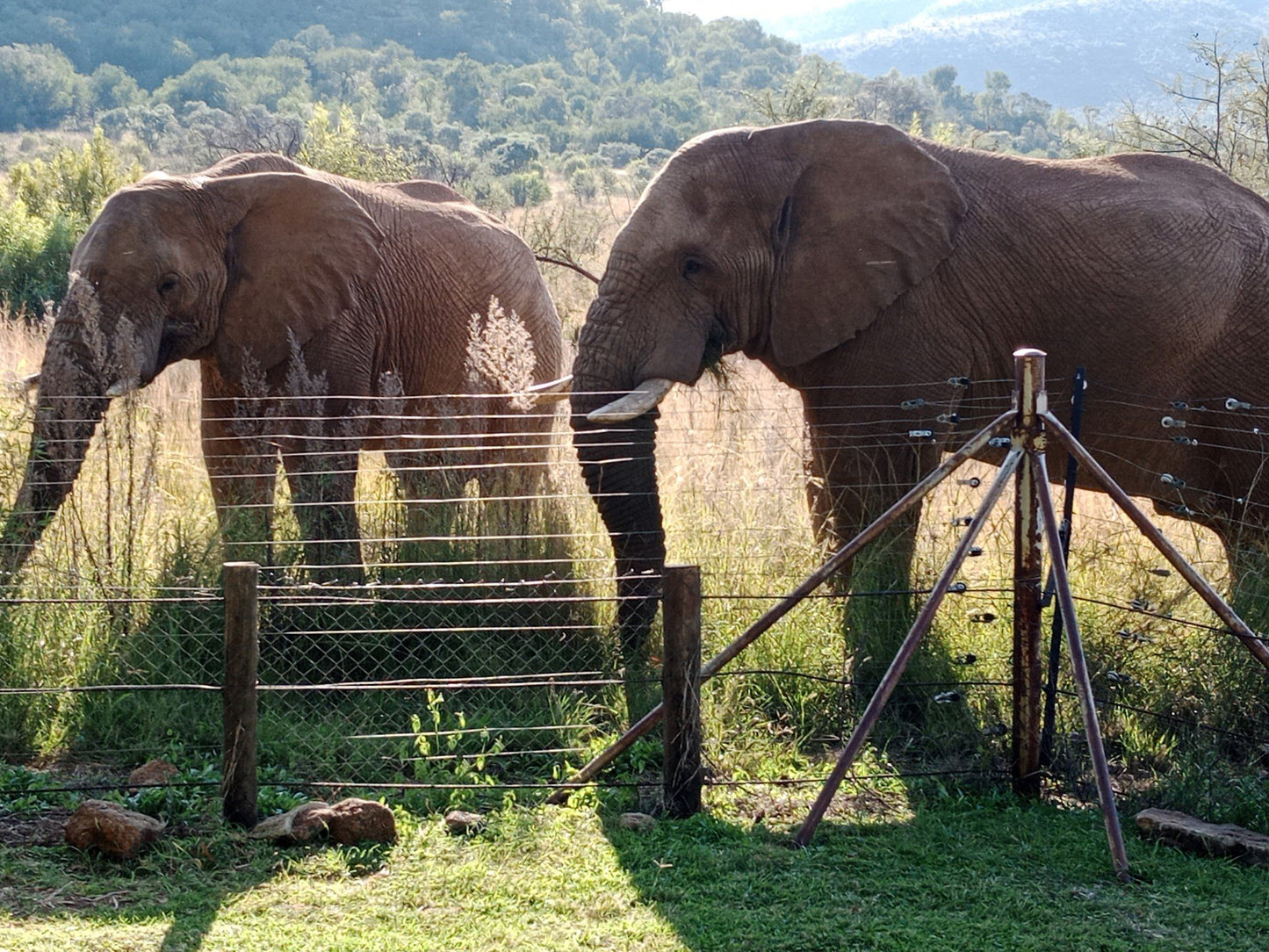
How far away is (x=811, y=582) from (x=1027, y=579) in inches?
35.0

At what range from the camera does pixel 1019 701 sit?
532 cm

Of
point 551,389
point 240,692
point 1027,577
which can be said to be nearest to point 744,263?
point 551,389

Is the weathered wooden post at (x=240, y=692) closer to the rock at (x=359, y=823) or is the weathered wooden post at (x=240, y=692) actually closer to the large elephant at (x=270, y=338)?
the rock at (x=359, y=823)

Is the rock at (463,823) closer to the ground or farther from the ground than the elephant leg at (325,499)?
closer to the ground

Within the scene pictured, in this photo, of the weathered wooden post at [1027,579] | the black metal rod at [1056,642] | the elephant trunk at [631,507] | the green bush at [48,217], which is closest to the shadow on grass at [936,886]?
the weathered wooden post at [1027,579]

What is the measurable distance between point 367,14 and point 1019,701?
107 m

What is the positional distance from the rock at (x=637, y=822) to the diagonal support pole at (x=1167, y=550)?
202 centimetres

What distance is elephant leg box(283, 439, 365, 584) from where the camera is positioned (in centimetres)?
742

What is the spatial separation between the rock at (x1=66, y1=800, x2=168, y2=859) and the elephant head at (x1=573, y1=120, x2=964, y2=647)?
98.4 inches

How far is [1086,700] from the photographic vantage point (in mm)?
4734

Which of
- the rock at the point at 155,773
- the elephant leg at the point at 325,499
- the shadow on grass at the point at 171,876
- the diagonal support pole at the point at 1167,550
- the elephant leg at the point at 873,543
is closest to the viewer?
the shadow on grass at the point at 171,876

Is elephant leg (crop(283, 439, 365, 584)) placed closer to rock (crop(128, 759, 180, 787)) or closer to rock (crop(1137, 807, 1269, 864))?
rock (crop(128, 759, 180, 787))

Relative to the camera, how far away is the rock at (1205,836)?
483 centimetres

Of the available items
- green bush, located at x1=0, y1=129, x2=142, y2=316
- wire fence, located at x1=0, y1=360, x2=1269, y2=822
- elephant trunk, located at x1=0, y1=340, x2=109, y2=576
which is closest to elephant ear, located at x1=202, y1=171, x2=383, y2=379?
wire fence, located at x1=0, y1=360, x2=1269, y2=822
